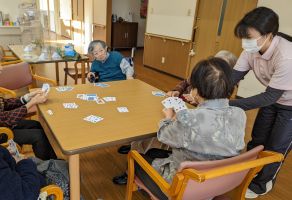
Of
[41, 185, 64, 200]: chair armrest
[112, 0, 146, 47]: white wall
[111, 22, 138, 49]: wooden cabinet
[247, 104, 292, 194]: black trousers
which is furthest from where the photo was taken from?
[112, 0, 146, 47]: white wall

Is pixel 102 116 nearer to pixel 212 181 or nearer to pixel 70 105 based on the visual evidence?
pixel 70 105

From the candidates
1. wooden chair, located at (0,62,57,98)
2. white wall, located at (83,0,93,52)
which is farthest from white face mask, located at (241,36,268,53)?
white wall, located at (83,0,93,52)

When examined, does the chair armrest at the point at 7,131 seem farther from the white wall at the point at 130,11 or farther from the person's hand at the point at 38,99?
the white wall at the point at 130,11

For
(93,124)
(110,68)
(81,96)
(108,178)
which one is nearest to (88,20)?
(110,68)

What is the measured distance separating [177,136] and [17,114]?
3.59ft

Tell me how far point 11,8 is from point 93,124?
5141mm

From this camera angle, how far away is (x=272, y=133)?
185cm

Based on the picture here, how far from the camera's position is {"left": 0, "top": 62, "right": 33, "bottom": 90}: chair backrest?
238 centimetres

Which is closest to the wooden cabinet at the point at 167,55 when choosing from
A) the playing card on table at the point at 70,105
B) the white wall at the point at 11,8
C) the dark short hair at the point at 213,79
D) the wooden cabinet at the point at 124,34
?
the wooden cabinet at the point at 124,34

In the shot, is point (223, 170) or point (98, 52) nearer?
point (223, 170)

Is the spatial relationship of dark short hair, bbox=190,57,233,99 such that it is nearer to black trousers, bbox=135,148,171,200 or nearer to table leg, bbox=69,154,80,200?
black trousers, bbox=135,148,171,200

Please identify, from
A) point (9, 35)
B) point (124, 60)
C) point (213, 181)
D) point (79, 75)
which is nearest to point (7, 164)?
point (213, 181)

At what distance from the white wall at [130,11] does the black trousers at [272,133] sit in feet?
24.7

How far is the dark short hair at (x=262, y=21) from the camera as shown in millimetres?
1492
